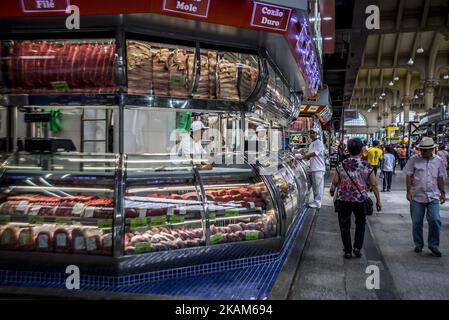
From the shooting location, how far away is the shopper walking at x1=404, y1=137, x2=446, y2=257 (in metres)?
5.36

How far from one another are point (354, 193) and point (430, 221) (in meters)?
1.17

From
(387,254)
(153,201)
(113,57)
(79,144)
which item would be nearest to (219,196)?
(153,201)

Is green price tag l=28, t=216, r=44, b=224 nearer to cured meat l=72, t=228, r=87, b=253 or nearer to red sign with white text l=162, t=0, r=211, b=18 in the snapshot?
cured meat l=72, t=228, r=87, b=253

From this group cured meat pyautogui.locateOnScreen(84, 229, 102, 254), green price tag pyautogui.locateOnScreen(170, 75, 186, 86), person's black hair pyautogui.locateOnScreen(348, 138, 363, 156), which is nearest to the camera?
cured meat pyautogui.locateOnScreen(84, 229, 102, 254)

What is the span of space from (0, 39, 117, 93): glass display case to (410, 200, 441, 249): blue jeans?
4336 mm

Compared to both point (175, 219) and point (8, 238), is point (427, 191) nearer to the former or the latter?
point (175, 219)

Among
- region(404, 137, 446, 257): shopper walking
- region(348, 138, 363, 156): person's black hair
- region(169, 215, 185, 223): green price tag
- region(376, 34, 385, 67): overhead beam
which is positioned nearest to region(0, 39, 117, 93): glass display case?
region(169, 215, 185, 223): green price tag

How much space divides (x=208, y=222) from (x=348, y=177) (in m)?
2.03

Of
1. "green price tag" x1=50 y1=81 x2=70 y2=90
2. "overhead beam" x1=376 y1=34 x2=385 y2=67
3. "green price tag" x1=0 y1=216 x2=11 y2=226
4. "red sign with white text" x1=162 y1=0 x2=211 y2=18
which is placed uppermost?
"overhead beam" x1=376 y1=34 x2=385 y2=67

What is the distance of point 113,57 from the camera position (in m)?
4.55

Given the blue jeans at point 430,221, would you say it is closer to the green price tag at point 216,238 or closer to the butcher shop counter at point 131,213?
the butcher shop counter at point 131,213

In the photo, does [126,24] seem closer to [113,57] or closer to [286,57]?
[113,57]

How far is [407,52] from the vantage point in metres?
27.3
